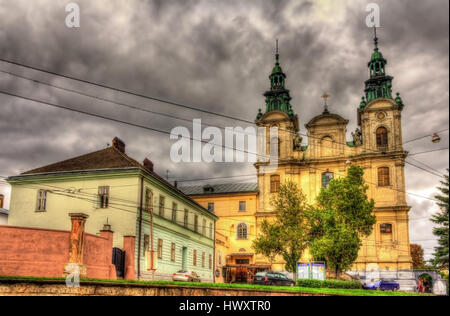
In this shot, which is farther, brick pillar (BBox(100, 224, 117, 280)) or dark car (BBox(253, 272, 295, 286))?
dark car (BBox(253, 272, 295, 286))

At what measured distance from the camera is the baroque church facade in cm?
5241

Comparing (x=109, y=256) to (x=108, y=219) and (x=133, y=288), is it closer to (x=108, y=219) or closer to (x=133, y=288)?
(x=108, y=219)

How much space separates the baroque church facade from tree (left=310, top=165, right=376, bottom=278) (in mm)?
19851

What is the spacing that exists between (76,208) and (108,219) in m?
2.94

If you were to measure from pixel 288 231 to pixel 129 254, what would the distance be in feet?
40.0

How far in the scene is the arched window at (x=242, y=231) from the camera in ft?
198

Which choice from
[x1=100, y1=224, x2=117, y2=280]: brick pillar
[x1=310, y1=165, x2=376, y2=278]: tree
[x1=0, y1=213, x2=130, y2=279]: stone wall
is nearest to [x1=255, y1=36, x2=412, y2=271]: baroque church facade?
[x1=310, y1=165, x2=376, y2=278]: tree

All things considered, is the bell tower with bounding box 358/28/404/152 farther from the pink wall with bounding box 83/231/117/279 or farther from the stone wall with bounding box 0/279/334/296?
the stone wall with bounding box 0/279/334/296

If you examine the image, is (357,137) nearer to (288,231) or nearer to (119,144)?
(288,231)

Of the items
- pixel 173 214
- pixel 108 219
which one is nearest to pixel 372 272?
pixel 173 214

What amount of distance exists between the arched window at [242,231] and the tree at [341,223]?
84.8ft

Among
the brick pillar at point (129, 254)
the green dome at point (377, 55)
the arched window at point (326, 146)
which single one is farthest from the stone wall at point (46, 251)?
the green dome at point (377, 55)

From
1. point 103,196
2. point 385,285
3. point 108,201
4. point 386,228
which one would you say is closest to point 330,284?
point 108,201

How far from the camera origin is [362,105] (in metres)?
58.9
